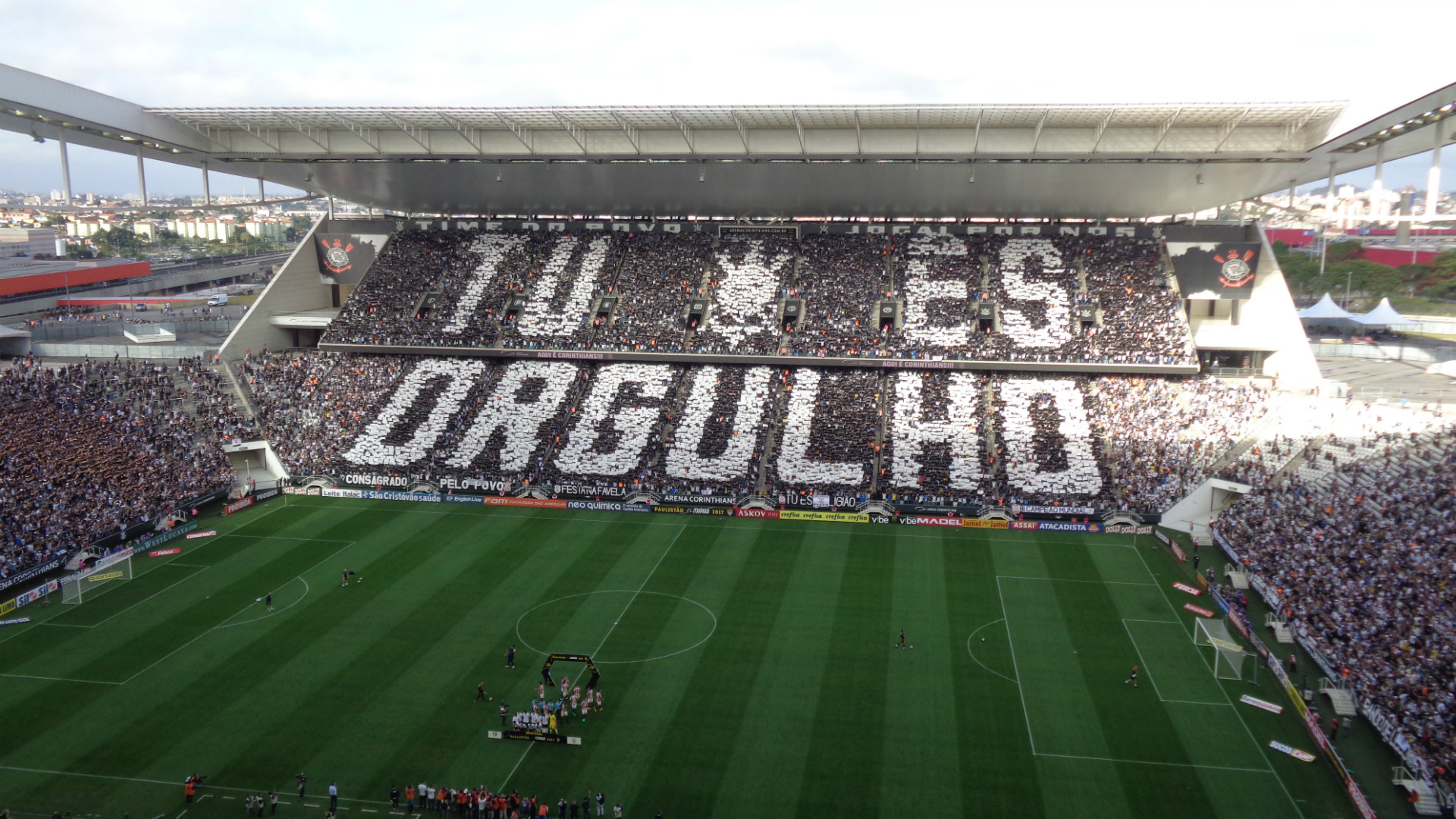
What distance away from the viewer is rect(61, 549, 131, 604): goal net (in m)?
34.4

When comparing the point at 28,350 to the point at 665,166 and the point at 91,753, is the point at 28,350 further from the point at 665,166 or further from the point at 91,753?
the point at 91,753

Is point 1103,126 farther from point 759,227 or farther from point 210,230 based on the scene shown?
point 210,230

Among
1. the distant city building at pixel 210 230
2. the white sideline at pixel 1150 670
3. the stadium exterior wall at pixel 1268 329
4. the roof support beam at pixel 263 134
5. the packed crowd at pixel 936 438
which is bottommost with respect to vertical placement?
the white sideline at pixel 1150 670

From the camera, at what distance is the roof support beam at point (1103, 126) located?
146ft

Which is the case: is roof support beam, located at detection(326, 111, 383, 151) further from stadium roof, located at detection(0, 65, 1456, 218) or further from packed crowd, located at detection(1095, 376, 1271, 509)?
packed crowd, located at detection(1095, 376, 1271, 509)

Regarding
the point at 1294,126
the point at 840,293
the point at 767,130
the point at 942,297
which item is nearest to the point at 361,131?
the point at 767,130

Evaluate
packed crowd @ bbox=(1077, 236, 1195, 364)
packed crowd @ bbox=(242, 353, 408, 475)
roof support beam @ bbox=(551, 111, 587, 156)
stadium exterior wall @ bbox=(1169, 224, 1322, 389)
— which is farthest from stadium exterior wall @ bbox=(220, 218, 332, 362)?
stadium exterior wall @ bbox=(1169, 224, 1322, 389)

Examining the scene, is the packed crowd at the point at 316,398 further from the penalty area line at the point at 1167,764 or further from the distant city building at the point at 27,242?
the distant city building at the point at 27,242

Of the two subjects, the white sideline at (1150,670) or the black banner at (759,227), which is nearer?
the white sideline at (1150,670)

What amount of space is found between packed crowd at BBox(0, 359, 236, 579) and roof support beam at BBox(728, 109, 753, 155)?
29897 mm

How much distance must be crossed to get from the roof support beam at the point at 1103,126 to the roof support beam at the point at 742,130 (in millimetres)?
17104

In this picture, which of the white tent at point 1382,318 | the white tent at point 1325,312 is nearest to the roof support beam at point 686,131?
the white tent at point 1325,312

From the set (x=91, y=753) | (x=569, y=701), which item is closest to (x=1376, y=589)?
(x=569, y=701)

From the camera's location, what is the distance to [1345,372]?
5747 centimetres
